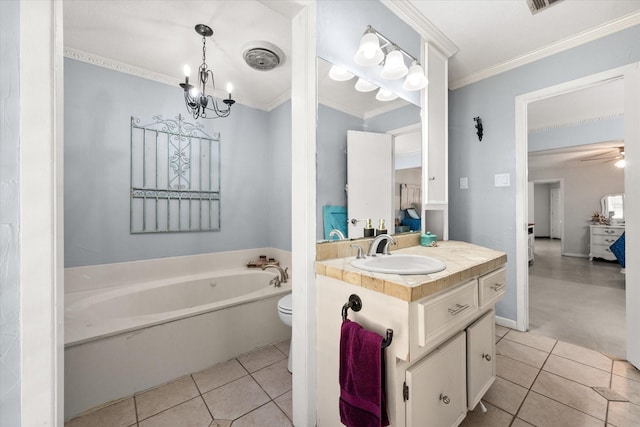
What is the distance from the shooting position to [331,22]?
4.41 feet

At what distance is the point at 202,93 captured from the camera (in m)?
2.34

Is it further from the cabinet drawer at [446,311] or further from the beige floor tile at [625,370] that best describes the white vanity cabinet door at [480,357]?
the beige floor tile at [625,370]

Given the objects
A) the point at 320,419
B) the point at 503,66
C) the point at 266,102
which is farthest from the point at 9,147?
the point at 503,66

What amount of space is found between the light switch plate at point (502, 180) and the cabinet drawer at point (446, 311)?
1.63 m

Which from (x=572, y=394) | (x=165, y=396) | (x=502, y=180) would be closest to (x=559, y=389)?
(x=572, y=394)

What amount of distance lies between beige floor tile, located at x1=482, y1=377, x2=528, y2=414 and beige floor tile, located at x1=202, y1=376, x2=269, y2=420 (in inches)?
53.2

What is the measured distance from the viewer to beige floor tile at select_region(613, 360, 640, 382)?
166 centimetres

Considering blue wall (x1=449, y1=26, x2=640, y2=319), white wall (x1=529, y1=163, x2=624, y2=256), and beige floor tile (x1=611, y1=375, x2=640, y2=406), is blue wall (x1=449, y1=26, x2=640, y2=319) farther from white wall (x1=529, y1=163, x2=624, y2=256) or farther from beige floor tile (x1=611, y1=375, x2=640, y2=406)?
white wall (x1=529, y1=163, x2=624, y2=256)

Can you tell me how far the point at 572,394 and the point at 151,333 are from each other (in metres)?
2.63

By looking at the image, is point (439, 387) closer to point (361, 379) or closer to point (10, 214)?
point (361, 379)

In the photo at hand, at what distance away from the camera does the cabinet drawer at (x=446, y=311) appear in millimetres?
892

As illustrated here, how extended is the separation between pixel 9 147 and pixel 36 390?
61 cm

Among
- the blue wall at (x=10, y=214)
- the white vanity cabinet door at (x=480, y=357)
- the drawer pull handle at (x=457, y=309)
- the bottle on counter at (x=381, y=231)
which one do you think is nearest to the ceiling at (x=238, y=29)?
the blue wall at (x=10, y=214)

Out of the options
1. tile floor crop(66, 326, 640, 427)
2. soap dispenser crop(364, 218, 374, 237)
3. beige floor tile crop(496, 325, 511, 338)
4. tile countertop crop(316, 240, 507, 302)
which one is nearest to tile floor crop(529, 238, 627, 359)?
beige floor tile crop(496, 325, 511, 338)
